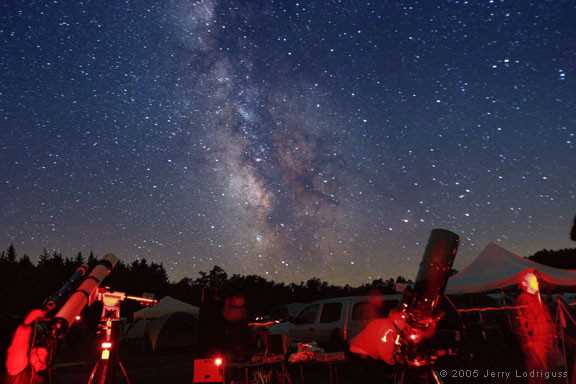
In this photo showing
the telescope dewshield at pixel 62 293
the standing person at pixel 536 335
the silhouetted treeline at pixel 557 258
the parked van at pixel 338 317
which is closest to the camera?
the telescope dewshield at pixel 62 293

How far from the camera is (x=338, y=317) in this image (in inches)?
428

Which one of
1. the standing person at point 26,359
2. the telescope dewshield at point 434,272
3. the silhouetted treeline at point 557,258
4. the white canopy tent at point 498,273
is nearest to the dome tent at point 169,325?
the white canopy tent at point 498,273

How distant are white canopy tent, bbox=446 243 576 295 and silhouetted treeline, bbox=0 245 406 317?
11.5 metres

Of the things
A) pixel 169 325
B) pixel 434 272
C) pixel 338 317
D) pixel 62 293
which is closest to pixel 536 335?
pixel 338 317

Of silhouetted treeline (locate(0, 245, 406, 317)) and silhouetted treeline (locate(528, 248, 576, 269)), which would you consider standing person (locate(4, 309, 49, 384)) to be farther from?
silhouetted treeline (locate(528, 248, 576, 269))

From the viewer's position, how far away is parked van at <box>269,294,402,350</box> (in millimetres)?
10375

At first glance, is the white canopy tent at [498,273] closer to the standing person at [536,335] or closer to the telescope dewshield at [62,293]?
the standing person at [536,335]

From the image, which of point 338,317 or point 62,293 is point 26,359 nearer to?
point 62,293

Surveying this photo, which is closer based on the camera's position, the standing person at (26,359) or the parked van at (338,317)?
the standing person at (26,359)

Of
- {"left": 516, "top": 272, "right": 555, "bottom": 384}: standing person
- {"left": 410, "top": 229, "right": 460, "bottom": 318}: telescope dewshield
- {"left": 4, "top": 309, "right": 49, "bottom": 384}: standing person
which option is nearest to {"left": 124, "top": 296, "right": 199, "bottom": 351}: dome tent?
{"left": 516, "top": 272, "right": 555, "bottom": 384}: standing person

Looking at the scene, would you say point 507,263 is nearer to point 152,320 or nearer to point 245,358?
point 245,358

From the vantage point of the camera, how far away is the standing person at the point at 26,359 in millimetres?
4172

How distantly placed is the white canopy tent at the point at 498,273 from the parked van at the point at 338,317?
192 centimetres

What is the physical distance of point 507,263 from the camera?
411 inches
